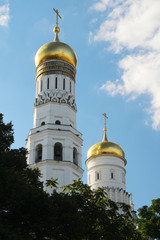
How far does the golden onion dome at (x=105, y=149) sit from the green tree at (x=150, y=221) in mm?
17516

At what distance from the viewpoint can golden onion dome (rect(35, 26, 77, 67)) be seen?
105 feet

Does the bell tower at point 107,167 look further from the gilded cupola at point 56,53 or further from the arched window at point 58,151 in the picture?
the arched window at point 58,151

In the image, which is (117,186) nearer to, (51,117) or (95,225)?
(51,117)

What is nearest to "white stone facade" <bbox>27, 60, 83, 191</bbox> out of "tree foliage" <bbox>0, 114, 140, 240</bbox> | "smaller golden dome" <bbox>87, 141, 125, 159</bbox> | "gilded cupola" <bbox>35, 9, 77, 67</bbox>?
"gilded cupola" <bbox>35, 9, 77, 67</bbox>

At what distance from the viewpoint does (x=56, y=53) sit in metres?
31.9

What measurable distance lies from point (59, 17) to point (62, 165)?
599 inches

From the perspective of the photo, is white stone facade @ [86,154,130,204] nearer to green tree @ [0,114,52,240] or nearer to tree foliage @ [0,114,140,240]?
tree foliage @ [0,114,140,240]

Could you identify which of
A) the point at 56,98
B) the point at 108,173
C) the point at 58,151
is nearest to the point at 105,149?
the point at 108,173

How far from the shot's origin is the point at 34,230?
14172 mm

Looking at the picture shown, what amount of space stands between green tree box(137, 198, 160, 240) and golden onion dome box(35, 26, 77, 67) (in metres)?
15.3

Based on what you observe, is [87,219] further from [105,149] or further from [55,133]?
[105,149]

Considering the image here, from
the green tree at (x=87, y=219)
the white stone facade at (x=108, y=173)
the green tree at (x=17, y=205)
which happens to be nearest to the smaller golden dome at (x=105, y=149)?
the white stone facade at (x=108, y=173)

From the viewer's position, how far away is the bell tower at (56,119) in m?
26.9

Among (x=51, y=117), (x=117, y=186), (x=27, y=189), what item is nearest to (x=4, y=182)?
(x=27, y=189)
